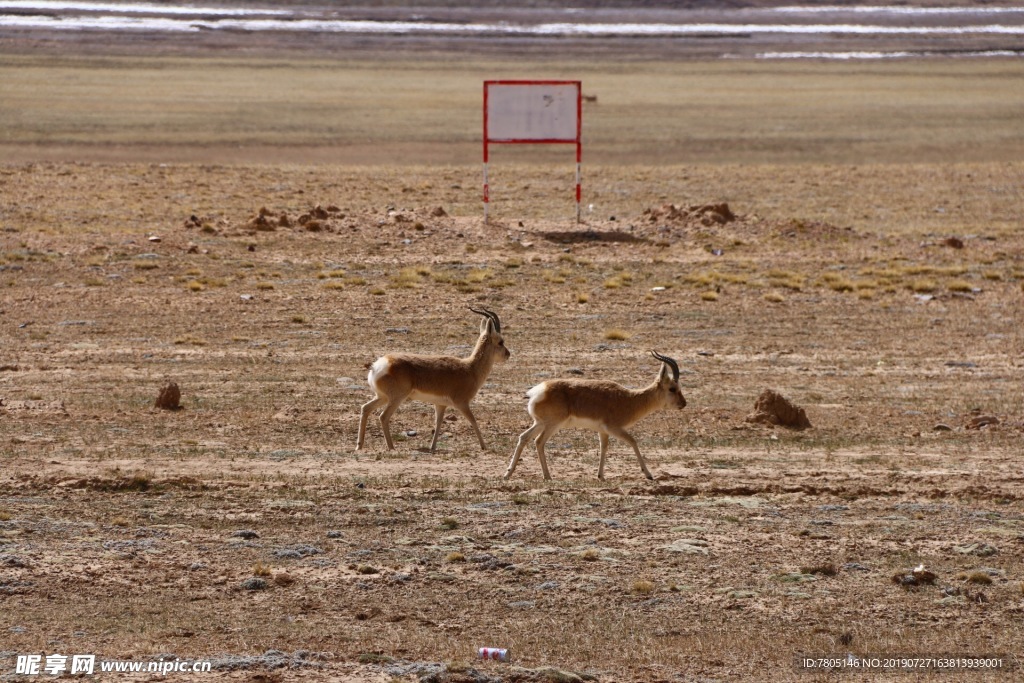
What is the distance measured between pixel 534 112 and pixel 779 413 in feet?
53.2

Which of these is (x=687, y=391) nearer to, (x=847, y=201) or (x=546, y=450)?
(x=546, y=450)

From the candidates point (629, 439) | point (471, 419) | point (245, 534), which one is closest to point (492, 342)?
point (471, 419)

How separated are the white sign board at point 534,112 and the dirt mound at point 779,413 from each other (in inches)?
609

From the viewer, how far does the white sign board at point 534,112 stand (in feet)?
101

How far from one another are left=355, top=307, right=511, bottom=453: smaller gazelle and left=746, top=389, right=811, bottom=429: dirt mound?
330cm

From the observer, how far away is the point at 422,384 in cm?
1452

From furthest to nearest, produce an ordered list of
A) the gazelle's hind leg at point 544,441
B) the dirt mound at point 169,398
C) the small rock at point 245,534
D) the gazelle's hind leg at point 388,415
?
1. the dirt mound at point 169,398
2. the gazelle's hind leg at point 388,415
3. the gazelle's hind leg at point 544,441
4. the small rock at point 245,534

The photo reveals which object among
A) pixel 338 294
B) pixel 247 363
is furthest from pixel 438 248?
pixel 247 363

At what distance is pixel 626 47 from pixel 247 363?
287 ft

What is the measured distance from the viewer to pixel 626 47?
103438 mm

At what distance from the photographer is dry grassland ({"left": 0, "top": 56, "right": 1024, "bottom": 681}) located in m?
9.78

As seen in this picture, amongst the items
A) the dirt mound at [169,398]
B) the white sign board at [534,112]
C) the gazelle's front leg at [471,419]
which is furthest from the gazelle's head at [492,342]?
the white sign board at [534,112]

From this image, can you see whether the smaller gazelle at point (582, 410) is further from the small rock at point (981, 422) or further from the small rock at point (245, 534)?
the small rock at point (981, 422)

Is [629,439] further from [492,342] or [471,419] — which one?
[492,342]
